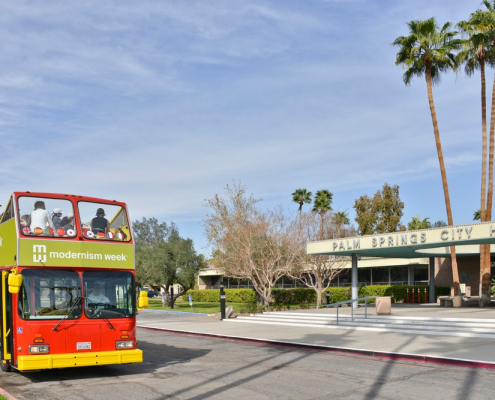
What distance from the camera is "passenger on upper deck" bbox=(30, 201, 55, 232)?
10773 mm

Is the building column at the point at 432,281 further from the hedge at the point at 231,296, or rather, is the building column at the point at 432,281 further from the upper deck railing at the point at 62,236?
the upper deck railing at the point at 62,236

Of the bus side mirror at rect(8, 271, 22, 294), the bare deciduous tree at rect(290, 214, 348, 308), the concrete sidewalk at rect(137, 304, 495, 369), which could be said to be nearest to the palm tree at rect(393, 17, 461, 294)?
the bare deciduous tree at rect(290, 214, 348, 308)

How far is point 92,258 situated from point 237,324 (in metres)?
14.7

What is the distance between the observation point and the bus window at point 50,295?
10242 mm

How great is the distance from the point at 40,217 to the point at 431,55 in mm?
27593

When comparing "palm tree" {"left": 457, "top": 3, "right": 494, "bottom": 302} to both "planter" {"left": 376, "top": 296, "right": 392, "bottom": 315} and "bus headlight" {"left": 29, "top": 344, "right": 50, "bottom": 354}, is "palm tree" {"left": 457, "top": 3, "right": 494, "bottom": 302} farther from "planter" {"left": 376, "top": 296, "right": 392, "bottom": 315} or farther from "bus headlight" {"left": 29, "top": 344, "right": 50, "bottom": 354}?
"bus headlight" {"left": 29, "top": 344, "right": 50, "bottom": 354}

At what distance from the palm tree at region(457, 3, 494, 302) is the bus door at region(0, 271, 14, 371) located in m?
26.3

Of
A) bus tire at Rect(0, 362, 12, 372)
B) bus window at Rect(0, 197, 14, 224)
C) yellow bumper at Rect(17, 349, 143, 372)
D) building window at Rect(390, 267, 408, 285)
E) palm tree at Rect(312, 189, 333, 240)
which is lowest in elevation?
building window at Rect(390, 267, 408, 285)

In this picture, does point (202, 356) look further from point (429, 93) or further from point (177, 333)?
point (429, 93)

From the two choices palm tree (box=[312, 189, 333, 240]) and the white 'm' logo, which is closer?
the white 'm' logo

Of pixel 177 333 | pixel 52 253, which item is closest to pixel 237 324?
pixel 177 333

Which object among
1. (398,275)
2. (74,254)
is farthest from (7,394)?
(398,275)

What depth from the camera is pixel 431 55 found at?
106ft

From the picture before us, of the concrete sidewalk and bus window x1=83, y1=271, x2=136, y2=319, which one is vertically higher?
bus window x1=83, y1=271, x2=136, y2=319
